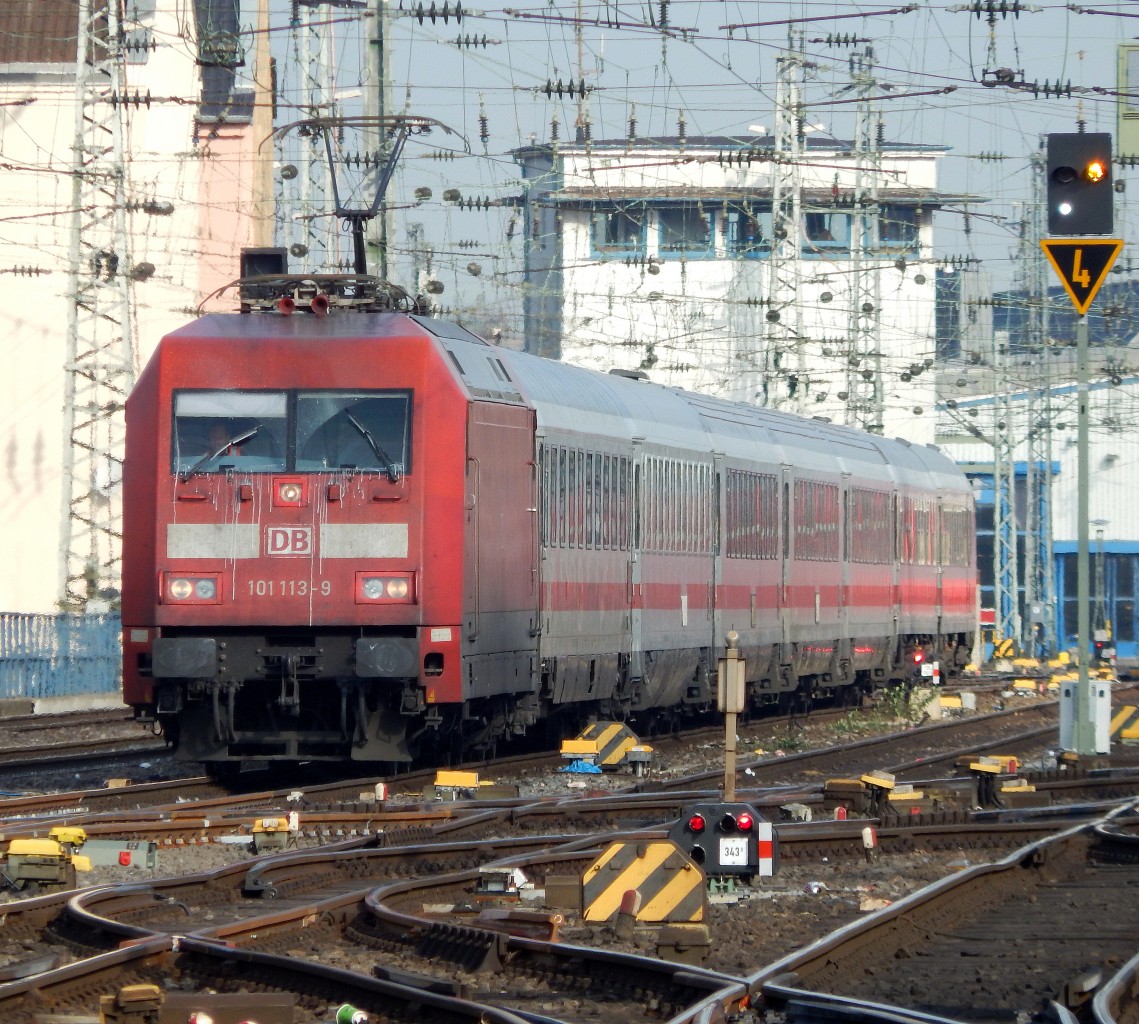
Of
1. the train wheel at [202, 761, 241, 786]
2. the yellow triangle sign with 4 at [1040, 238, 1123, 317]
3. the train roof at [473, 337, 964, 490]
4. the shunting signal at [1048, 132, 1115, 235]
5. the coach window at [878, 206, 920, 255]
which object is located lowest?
the train wheel at [202, 761, 241, 786]

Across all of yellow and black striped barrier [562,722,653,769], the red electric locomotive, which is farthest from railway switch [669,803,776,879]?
yellow and black striped barrier [562,722,653,769]

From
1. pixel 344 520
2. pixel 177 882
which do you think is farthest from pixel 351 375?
pixel 177 882

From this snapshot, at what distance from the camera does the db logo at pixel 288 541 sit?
1536 centimetres

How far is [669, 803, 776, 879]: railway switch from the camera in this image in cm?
1058

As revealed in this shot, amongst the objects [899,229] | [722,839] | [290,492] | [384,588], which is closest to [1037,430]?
[899,229]

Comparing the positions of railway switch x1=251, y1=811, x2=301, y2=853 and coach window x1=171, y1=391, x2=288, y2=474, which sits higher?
coach window x1=171, y1=391, x2=288, y2=474

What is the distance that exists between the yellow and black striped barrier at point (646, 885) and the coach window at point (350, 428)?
6.35 m

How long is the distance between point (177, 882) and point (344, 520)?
216 inches

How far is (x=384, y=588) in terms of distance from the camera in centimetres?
1534

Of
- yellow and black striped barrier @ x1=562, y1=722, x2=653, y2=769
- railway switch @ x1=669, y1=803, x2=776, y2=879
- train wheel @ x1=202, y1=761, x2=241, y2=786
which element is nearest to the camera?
railway switch @ x1=669, y1=803, x2=776, y2=879

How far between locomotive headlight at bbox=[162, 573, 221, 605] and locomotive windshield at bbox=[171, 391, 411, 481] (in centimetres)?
75

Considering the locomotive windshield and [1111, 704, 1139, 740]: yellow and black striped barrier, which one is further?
[1111, 704, 1139, 740]: yellow and black striped barrier

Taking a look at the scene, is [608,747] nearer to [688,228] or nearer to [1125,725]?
[1125,725]

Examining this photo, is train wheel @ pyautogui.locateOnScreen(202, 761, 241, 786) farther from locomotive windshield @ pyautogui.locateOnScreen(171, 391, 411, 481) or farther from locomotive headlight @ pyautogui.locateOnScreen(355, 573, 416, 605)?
locomotive windshield @ pyautogui.locateOnScreen(171, 391, 411, 481)
